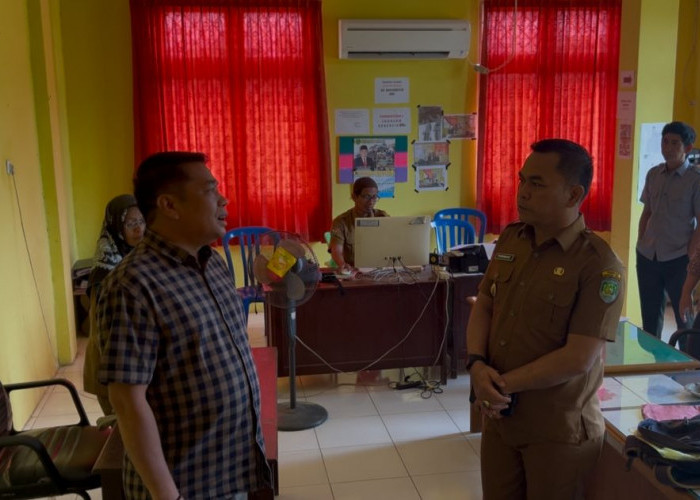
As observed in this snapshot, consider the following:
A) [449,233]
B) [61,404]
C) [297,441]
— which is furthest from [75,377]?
[449,233]

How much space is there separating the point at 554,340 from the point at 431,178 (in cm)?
434

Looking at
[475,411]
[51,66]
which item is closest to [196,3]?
[51,66]

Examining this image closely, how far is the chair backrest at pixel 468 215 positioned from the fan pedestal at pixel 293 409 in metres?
2.37

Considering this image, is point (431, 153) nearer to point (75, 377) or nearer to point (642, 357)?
point (75, 377)

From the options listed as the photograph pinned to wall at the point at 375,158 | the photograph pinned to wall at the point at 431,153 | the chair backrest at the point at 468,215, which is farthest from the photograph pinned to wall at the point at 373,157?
the chair backrest at the point at 468,215

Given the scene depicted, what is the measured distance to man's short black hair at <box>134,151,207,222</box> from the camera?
1.54 metres

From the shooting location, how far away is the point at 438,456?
3.41 m

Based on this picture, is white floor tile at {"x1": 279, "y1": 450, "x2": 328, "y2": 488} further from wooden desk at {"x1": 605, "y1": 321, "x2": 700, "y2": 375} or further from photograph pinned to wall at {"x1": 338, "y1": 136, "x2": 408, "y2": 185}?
photograph pinned to wall at {"x1": 338, "y1": 136, "x2": 408, "y2": 185}

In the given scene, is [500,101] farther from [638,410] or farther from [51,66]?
[638,410]

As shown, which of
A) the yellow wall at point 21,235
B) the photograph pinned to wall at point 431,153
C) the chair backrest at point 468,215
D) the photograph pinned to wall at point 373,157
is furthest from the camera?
the photograph pinned to wall at point 431,153

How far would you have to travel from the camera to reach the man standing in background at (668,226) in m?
3.91

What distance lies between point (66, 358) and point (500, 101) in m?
4.21

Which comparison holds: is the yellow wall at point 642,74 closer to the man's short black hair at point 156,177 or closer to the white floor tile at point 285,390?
the white floor tile at point 285,390

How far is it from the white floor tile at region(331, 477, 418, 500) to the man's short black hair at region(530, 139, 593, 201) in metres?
1.84
